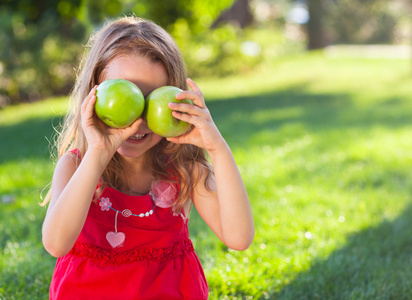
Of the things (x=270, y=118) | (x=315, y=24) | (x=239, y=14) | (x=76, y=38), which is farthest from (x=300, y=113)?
(x=315, y=24)

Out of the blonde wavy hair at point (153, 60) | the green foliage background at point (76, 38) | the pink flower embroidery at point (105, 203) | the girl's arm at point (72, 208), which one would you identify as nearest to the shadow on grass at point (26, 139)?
the green foliage background at point (76, 38)

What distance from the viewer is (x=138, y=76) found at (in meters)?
1.89

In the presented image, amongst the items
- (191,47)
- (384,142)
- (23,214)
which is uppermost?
(23,214)

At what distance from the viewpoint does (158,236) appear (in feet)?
6.64

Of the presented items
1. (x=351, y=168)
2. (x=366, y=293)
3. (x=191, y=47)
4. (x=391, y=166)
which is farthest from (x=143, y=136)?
(x=191, y=47)

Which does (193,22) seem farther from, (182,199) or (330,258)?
(182,199)

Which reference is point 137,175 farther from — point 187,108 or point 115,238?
point 187,108

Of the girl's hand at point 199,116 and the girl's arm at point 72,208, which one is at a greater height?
the girl's hand at point 199,116

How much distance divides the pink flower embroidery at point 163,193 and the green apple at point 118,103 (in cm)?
40

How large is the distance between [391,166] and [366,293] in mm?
2573

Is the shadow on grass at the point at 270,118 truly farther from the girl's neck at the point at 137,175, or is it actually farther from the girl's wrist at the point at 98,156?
the girl's wrist at the point at 98,156

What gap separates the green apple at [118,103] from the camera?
1687mm

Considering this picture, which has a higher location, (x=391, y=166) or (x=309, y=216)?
(x=309, y=216)

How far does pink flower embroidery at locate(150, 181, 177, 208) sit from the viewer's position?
2045 mm
